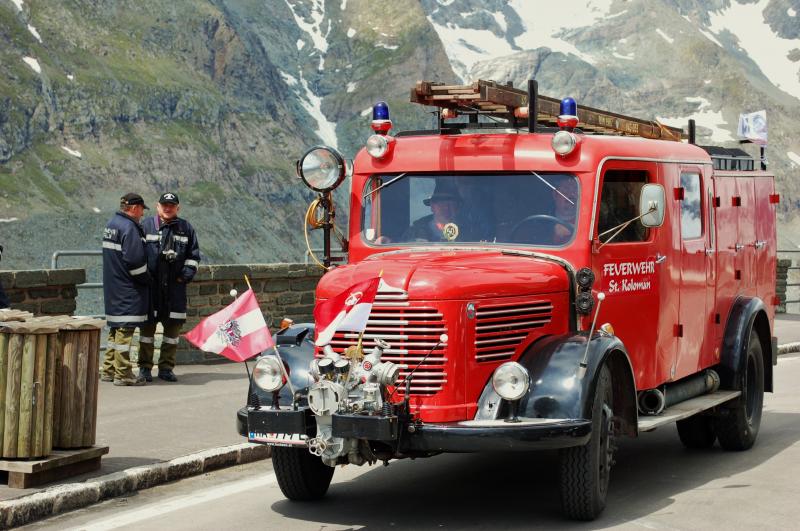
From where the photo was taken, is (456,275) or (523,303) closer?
(456,275)

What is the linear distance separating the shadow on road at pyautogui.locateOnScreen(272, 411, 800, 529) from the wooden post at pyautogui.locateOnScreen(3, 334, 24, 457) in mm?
1697

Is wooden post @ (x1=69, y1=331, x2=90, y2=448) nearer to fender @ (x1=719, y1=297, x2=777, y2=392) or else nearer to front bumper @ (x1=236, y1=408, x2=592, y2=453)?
front bumper @ (x1=236, y1=408, x2=592, y2=453)

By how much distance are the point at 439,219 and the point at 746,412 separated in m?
3.52

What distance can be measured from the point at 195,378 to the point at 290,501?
A: 669 cm

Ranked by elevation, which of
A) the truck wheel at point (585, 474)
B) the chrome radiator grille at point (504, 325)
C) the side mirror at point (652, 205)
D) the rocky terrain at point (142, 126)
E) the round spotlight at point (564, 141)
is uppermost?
the rocky terrain at point (142, 126)

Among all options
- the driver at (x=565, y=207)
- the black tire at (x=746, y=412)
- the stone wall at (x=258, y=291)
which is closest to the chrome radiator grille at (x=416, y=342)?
the driver at (x=565, y=207)

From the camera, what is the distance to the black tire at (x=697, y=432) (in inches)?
431

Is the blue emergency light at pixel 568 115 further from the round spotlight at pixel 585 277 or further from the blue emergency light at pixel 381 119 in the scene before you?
the blue emergency light at pixel 381 119

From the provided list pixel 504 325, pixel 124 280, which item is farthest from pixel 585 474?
pixel 124 280

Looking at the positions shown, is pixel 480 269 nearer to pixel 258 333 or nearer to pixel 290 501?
pixel 258 333

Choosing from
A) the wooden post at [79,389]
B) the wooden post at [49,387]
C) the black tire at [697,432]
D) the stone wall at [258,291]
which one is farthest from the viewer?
the stone wall at [258,291]

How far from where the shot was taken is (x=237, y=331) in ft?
27.3

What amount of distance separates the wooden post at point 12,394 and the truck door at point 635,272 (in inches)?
145

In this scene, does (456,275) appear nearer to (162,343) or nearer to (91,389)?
(91,389)
